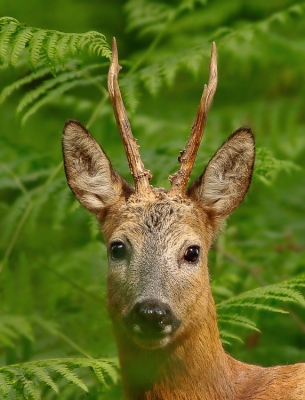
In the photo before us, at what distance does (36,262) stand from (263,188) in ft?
9.92

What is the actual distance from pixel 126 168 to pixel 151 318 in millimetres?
2241

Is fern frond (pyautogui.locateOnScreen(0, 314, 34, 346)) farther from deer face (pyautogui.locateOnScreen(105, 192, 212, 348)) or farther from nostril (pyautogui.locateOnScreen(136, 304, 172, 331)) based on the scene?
nostril (pyautogui.locateOnScreen(136, 304, 172, 331))

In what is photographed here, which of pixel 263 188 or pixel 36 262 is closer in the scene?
pixel 36 262

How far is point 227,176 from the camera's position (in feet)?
19.9

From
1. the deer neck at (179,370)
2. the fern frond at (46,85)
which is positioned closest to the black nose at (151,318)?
the deer neck at (179,370)

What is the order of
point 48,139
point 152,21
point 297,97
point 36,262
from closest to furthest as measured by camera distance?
point 36,262, point 152,21, point 48,139, point 297,97

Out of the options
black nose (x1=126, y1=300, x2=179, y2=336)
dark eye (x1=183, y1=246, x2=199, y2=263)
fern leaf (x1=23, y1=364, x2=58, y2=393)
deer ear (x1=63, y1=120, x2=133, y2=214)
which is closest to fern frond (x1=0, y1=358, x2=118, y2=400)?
fern leaf (x1=23, y1=364, x2=58, y2=393)

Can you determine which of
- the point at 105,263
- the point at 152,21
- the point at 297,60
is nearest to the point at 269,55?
the point at 297,60

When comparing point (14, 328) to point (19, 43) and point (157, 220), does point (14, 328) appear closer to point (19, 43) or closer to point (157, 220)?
point (157, 220)

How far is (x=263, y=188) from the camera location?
10.3 meters

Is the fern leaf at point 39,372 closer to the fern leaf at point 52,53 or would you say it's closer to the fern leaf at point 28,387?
the fern leaf at point 28,387

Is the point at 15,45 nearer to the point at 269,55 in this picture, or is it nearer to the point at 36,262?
the point at 36,262

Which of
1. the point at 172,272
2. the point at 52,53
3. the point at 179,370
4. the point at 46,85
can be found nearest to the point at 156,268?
the point at 172,272

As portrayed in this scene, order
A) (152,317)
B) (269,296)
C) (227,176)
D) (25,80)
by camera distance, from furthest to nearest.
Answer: (25,80)
(227,176)
(269,296)
(152,317)
